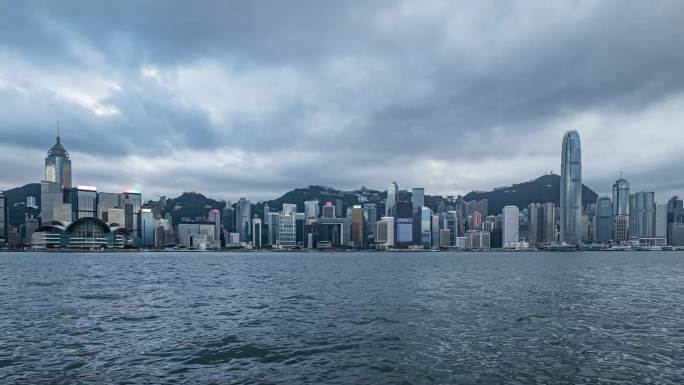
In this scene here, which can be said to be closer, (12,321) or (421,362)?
(421,362)

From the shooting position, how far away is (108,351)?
24062 millimetres

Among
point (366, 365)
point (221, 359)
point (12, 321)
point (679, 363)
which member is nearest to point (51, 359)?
point (221, 359)

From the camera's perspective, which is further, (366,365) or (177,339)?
(177,339)

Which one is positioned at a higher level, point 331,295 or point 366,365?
point 366,365

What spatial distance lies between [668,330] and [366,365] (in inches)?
1024

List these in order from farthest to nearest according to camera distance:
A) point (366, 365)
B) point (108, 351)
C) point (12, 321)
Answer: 1. point (12, 321)
2. point (108, 351)
3. point (366, 365)

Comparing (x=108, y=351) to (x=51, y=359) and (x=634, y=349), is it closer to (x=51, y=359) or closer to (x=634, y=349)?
(x=51, y=359)

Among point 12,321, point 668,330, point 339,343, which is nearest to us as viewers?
point 339,343

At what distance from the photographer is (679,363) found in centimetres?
2248

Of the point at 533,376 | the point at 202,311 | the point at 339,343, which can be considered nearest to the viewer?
the point at 533,376

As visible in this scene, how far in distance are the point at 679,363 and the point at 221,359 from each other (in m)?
26.3

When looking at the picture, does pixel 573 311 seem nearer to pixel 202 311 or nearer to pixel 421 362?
pixel 421 362

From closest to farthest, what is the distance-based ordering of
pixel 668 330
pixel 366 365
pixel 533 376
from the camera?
pixel 533 376
pixel 366 365
pixel 668 330

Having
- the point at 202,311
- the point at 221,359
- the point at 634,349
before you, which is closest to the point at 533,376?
the point at 634,349
